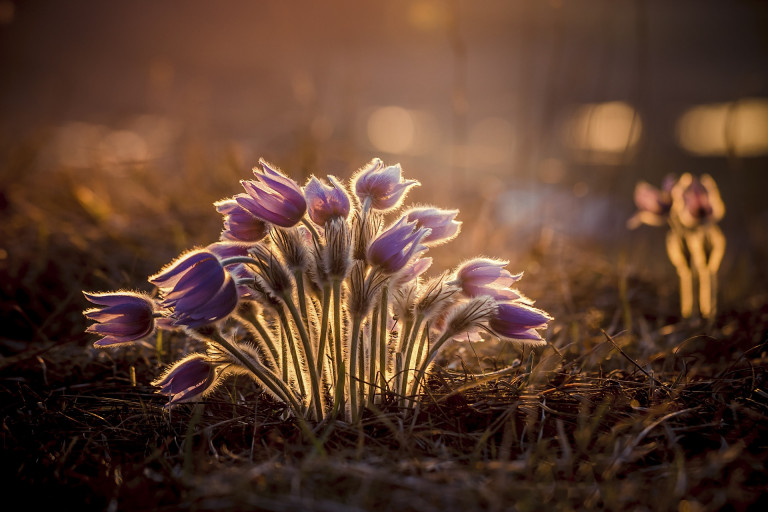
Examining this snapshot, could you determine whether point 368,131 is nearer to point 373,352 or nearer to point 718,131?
point 718,131

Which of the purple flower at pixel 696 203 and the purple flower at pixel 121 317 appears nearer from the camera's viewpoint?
the purple flower at pixel 121 317

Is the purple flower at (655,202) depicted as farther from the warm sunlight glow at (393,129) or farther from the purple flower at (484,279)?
the warm sunlight glow at (393,129)

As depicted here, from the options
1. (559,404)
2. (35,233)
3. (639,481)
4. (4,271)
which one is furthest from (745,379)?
(35,233)

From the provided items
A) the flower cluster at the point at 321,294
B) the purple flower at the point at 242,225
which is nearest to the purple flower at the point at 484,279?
the flower cluster at the point at 321,294

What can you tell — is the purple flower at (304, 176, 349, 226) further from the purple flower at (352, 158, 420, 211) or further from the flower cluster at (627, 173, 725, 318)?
the flower cluster at (627, 173, 725, 318)

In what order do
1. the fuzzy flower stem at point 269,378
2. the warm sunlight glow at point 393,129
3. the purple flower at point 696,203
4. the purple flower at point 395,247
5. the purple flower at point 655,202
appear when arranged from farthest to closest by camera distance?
1. the warm sunlight glow at point 393,129
2. the purple flower at point 655,202
3. the purple flower at point 696,203
4. the fuzzy flower stem at point 269,378
5. the purple flower at point 395,247

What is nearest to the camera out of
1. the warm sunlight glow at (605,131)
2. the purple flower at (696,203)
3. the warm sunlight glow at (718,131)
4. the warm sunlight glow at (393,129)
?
the purple flower at (696,203)

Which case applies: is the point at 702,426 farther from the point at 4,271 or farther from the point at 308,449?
the point at 4,271
